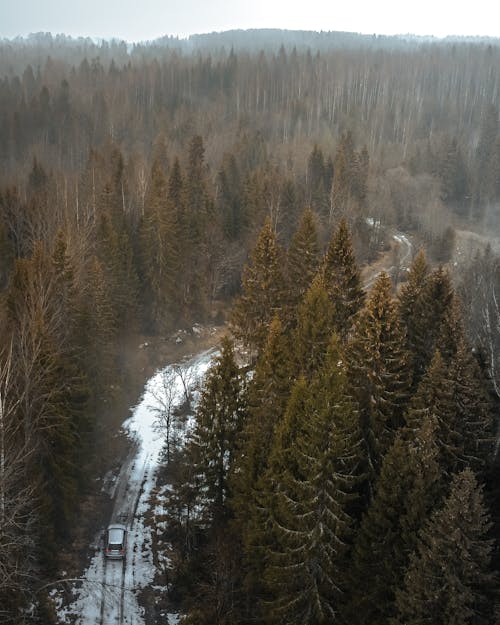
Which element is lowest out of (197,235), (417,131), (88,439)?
(88,439)

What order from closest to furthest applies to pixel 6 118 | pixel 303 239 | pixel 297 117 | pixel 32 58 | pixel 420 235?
pixel 303 239, pixel 420 235, pixel 6 118, pixel 297 117, pixel 32 58

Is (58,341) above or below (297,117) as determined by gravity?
below

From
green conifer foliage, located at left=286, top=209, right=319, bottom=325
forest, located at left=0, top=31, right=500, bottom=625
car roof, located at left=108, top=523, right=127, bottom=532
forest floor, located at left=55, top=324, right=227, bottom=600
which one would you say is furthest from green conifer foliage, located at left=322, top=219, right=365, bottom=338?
forest floor, located at left=55, top=324, right=227, bottom=600

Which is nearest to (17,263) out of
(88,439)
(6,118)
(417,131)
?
(88,439)

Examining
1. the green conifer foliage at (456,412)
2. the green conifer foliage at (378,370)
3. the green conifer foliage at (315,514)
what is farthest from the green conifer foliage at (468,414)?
the green conifer foliage at (315,514)

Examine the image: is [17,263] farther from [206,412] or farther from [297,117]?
[297,117]

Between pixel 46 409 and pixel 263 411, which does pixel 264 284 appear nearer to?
pixel 263 411

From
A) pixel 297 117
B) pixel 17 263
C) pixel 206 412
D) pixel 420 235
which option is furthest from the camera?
pixel 297 117
